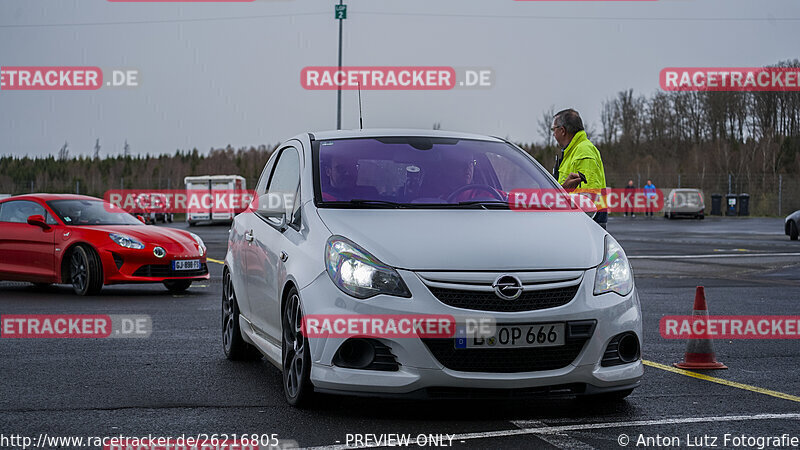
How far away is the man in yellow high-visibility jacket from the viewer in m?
9.29

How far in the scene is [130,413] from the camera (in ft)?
18.8

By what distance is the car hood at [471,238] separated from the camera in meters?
5.40

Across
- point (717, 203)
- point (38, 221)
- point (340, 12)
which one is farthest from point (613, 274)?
point (717, 203)

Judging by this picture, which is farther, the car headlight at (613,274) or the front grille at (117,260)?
the front grille at (117,260)

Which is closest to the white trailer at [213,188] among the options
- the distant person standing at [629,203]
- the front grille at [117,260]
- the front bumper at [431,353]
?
the distant person standing at [629,203]

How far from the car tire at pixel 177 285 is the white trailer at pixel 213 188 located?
3539cm

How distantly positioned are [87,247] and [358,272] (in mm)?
8407

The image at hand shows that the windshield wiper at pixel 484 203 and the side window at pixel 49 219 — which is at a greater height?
the windshield wiper at pixel 484 203

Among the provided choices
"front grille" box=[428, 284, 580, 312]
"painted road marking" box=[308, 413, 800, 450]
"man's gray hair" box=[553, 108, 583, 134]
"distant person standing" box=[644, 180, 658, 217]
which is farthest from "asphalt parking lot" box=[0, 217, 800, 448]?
"distant person standing" box=[644, 180, 658, 217]

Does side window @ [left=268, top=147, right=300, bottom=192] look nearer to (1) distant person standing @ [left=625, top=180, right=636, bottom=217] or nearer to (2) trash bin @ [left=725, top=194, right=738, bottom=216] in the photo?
(1) distant person standing @ [left=625, top=180, right=636, bottom=217]

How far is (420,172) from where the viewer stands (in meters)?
6.68

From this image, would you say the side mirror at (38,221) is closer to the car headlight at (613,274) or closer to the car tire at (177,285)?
the car tire at (177,285)

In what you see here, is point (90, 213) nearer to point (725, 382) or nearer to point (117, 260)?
point (117, 260)

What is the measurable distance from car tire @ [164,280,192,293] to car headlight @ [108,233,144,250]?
87 cm
